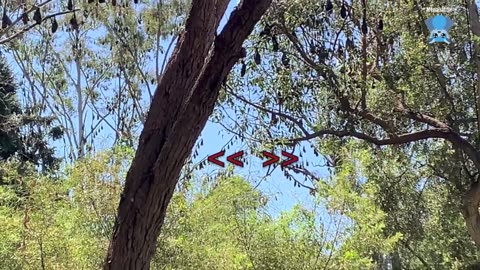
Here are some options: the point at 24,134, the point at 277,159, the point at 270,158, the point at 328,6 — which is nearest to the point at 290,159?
the point at 277,159

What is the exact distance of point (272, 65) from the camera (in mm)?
6480

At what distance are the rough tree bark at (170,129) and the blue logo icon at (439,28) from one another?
3.55 meters

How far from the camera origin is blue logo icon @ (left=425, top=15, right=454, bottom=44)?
18.8 ft

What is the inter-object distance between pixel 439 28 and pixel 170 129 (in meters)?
4.04

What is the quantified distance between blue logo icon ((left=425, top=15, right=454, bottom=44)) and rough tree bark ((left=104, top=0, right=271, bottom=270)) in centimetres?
355

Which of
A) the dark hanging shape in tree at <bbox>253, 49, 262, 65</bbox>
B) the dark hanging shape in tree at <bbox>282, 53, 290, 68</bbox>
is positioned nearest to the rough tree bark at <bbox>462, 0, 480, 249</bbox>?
the dark hanging shape in tree at <bbox>282, 53, 290, 68</bbox>

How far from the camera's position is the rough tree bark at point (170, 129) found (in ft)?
7.95

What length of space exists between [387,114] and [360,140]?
0.61 metres

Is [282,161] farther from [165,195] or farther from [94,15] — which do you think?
[94,15]

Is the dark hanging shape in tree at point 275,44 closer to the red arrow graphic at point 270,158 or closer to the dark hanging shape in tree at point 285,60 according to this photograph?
the dark hanging shape in tree at point 285,60

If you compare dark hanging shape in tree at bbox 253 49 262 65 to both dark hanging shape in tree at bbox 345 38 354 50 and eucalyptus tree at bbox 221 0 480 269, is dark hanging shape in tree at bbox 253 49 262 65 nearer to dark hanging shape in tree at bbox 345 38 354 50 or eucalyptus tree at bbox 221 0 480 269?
eucalyptus tree at bbox 221 0 480 269

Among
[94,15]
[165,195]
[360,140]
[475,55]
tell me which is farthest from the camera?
[94,15]

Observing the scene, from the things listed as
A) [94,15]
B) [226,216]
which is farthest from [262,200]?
[94,15]

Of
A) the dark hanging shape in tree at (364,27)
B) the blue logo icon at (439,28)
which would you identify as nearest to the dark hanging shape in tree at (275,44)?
the dark hanging shape in tree at (364,27)
